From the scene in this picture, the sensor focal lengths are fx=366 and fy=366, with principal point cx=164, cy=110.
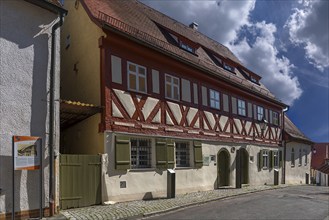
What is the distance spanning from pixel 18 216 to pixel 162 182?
6.37m

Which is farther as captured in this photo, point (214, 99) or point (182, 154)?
point (214, 99)

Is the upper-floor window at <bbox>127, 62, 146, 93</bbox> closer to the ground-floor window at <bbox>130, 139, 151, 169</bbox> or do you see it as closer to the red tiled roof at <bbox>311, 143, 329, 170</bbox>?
the ground-floor window at <bbox>130, 139, 151, 169</bbox>

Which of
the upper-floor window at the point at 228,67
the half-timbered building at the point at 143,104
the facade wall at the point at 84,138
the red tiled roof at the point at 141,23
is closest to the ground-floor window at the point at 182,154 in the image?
the half-timbered building at the point at 143,104

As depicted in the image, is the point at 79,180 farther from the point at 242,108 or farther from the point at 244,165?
the point at 242,108

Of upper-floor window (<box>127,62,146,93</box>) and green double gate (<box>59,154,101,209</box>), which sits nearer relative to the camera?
green double gate (<box>59,154,101,209</box>)

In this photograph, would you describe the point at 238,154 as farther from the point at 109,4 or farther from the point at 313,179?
the point at 313,179

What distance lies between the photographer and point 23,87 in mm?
9516

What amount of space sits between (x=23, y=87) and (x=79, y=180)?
3.37m

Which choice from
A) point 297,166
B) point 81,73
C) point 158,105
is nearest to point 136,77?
point 158,105

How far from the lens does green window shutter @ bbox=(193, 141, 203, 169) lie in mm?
16295

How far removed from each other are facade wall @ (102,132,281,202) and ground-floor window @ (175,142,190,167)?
0.18 meters

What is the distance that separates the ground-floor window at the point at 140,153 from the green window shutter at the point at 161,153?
32 cm

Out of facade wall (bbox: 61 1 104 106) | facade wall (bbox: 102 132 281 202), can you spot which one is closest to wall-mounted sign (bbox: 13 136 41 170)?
facade wall (bbox: 102 132 281 202)

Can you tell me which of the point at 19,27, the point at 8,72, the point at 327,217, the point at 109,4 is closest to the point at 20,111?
the point at 8,72
